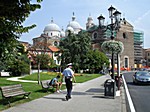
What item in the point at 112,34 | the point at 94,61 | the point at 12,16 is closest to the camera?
the point at 12,16

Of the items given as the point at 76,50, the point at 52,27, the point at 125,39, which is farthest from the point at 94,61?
the point at 52,27

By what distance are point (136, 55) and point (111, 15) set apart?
287 ft

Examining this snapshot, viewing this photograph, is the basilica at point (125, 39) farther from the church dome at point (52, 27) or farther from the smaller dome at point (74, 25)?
the smaller dome at point (74, 25)

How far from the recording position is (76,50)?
5772 cm

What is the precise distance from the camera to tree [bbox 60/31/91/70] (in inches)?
2254

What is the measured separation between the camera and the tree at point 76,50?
57250 mm

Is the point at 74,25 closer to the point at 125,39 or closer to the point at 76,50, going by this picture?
the point at 125,39

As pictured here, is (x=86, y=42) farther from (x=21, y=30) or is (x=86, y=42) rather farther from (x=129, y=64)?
(x=21, y=30)

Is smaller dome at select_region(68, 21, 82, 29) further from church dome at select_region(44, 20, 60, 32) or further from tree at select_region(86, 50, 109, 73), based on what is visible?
tree at select_region(86, 50, 109, 73)

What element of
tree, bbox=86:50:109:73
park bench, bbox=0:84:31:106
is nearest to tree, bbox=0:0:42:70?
park bench, bbox=0:84:31:106

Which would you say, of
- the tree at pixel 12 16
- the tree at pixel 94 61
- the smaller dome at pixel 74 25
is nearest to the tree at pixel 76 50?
the tree at pixel 94 61

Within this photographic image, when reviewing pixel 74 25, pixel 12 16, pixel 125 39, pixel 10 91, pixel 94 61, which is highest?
pixel 74 25

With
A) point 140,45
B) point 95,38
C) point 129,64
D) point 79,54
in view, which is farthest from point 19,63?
point 140,45

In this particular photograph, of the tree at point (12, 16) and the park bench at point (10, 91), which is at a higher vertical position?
the tree at point (12, 16)
